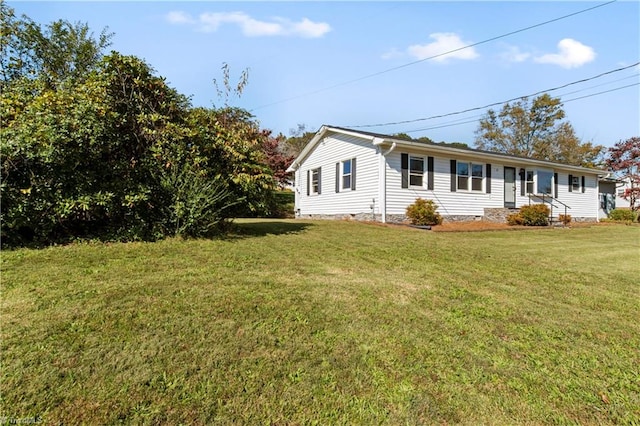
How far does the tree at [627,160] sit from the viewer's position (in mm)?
24756

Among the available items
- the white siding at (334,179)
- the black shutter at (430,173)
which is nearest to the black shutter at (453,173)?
the black shutter at (430,173)

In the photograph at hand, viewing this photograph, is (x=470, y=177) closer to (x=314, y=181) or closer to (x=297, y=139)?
(x=314, y=181)

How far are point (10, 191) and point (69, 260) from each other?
4.76 feet

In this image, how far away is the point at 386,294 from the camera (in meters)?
3.62

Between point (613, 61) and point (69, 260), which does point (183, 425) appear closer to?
point (69, 260)

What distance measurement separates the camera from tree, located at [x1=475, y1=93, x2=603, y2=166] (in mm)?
31906

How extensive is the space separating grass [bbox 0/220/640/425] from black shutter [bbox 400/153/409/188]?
8.22 m

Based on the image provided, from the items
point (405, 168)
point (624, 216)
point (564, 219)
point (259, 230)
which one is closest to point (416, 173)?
point (405, 168)

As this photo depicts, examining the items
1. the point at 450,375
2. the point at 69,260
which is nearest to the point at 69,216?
the point at 69,260

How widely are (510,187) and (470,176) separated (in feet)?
8.99

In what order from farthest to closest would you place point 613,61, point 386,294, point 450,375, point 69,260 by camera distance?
point 613,61 < point 69,260 < point 386,294 < point 450,375

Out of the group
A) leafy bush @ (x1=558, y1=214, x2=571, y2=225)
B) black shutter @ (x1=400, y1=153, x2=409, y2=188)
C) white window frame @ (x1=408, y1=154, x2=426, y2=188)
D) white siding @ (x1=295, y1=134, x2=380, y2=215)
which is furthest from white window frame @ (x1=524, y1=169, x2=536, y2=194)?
white siding @ (x1=295, y1=134, x2=380, y2=215)

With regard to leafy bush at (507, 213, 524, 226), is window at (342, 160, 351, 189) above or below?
above

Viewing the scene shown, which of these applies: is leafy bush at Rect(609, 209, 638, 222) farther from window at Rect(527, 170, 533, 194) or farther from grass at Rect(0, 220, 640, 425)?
grass at Rect(0, 220, 640, 425)
